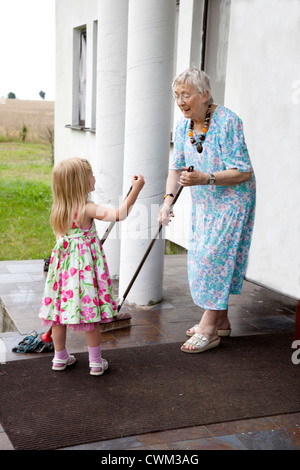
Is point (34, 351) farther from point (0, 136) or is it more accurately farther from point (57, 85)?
point (0, 136)

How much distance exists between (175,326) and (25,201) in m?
7.87

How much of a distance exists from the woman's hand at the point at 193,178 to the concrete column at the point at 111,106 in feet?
6.46

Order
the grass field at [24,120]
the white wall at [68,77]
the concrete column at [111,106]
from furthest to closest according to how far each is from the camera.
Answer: the grass field at [24,120], the white wall at [68,77], the concrete column at [111,106]

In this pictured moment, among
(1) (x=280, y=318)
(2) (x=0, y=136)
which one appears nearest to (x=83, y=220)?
(1) (x=280, y=318)

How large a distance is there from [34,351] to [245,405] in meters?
1.31

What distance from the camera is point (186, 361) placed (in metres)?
3.63

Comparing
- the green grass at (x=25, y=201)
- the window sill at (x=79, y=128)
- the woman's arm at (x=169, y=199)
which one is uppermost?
the window sill at (x=79, y=128)

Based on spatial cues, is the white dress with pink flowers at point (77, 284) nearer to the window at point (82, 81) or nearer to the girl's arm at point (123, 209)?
the girl's arm at point (123, 209)

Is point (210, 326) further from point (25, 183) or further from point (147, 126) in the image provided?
point (25, 183)

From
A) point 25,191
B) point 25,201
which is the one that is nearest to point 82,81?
point 25,201

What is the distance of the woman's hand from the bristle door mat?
105 centimetres

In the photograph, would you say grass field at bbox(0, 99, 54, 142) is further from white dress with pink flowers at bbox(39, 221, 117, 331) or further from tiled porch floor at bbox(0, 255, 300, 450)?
white dress with pink flowers at bbox(39, 221, 117, 331)

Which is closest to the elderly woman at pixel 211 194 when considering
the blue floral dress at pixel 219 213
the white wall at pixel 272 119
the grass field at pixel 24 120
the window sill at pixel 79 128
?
the blue floral dress at pixel 219 213

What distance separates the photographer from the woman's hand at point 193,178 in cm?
333
